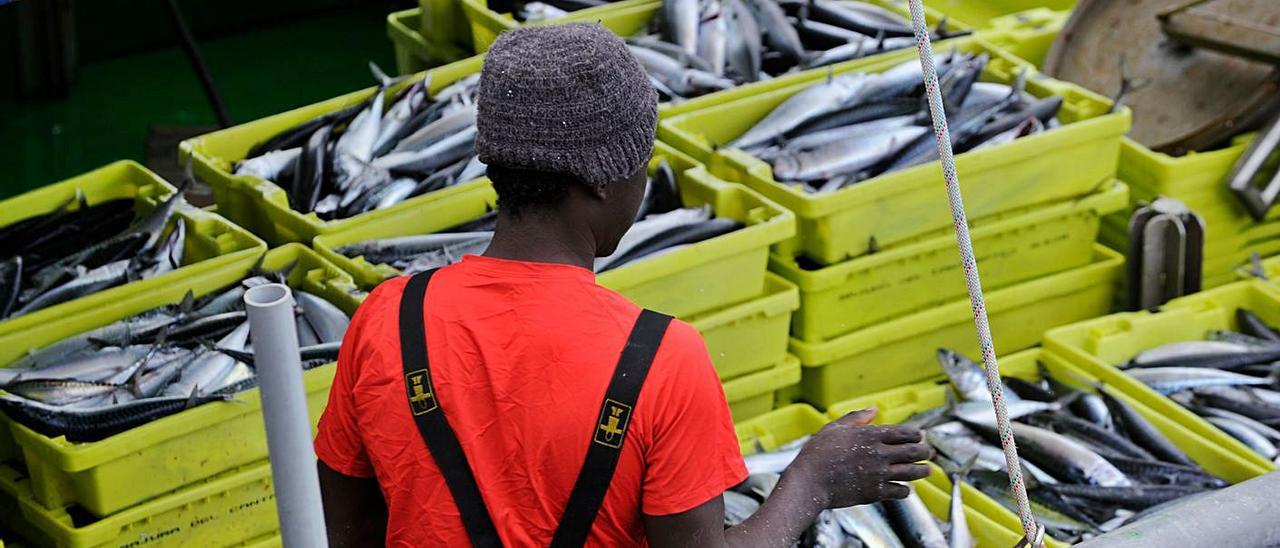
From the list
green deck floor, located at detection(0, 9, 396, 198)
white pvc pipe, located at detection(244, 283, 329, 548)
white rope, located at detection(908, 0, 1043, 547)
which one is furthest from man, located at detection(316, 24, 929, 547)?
green deck floor, located at detection(0, 9, 396, 198)

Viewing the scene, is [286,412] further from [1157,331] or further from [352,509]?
[1157,331]

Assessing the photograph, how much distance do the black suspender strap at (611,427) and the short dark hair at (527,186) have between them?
20 cm

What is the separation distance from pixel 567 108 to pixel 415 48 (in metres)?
3.97

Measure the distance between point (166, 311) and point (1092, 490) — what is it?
2445 millimetres

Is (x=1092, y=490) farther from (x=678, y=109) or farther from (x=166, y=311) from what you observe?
(x=166, y=311)

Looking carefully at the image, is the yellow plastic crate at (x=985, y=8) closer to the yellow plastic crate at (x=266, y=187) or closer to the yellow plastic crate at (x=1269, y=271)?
the yellow plastic crate at (x=1269, y=271)

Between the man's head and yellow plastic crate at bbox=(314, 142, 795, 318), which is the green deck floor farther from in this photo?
the man's head

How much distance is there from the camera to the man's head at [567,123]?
1.90m

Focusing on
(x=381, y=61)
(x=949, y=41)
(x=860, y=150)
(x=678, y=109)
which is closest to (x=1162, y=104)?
(x=949, y=41)

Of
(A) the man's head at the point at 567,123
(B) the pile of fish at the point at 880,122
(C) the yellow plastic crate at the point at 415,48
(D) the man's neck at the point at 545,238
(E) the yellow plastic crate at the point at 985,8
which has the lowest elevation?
(C) the yellow plastic crate at the point at 415,48

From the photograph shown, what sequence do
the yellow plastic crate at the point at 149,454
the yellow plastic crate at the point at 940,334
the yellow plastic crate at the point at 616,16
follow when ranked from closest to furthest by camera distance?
the yellow plastic crate at the point at 149,454, the yellow plastic crate at the point at 940,334, the yellow plastic crate at the point at 616,16

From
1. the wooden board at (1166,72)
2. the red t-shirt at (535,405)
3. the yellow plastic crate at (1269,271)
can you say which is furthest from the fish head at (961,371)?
the red t-shirt at (535,405)

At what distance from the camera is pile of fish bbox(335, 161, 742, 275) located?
3.92 m

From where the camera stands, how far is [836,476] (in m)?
2.16
